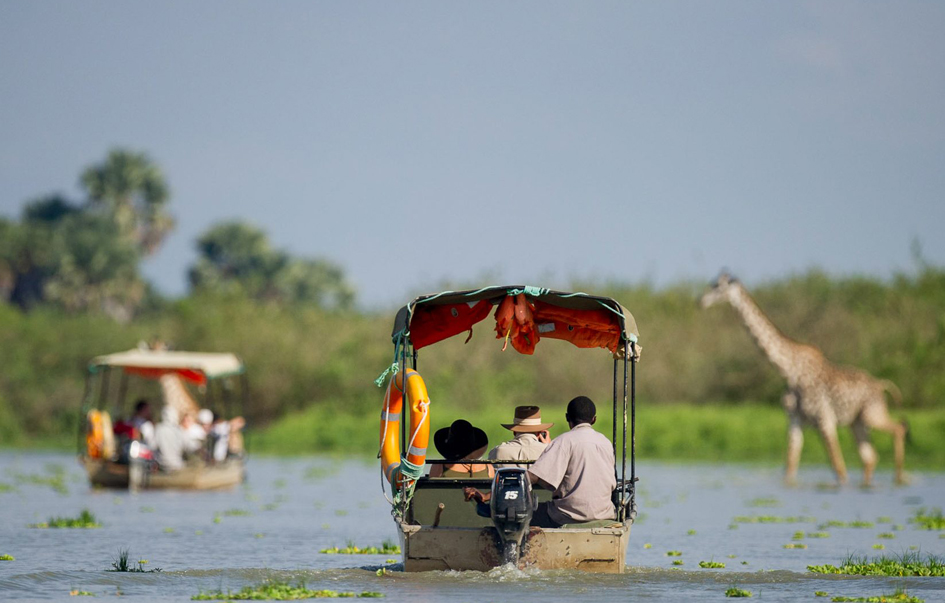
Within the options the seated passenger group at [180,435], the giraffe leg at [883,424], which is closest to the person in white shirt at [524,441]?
the seated passenger group at [180,435]

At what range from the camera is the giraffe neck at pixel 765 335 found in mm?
28766

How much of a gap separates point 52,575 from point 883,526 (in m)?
11.5

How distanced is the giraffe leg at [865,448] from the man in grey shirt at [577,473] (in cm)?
1621

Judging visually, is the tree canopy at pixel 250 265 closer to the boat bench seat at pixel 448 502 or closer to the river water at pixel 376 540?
the river water at pixel 376 540

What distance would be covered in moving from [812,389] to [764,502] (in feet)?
16.2

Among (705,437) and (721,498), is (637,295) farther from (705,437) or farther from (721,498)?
(721,498)

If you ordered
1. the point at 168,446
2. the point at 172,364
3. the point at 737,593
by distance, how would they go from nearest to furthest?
the point at 737,593 → the point at 168,446 → the point at 172,364

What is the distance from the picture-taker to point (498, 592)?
12352 millimetres

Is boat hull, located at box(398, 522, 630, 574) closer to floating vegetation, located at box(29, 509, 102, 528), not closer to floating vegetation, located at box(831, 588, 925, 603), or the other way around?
floating vegetation, located at box(831, 588, 925, 603)

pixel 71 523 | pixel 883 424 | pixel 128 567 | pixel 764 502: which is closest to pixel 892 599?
pixel 128 567

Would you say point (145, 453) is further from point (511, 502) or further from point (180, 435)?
point (511, 502)

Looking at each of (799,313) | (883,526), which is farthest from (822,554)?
(799,313)

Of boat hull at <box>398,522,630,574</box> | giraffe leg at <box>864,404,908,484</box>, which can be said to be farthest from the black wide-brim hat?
giraffe leg at <box>864,404,908,484</box>

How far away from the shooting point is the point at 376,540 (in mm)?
18188
